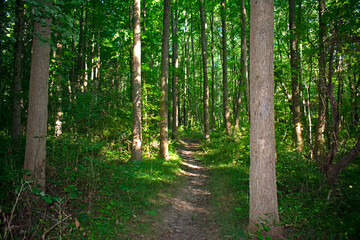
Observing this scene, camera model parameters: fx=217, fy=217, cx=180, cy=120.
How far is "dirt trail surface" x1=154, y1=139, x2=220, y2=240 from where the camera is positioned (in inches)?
194

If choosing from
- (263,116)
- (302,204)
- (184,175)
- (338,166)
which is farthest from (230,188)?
(263,116)

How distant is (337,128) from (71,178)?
22.8 feet

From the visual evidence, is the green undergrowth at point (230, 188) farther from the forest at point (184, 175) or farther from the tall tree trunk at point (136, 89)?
the tall tree trunk at point (136, 89)

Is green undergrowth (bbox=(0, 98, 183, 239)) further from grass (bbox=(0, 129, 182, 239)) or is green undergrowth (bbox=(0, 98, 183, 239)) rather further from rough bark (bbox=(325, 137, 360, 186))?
rough bark (bbox=(325, 137, 360, 186))

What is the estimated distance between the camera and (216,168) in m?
10.4

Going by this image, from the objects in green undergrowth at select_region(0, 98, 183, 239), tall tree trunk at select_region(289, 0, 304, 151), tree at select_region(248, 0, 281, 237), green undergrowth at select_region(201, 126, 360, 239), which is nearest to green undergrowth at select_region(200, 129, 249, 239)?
green undergrowth at select_region(201, 126, 360, 239)

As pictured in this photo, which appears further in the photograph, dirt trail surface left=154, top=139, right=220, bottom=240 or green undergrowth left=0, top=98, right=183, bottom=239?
dirt trail surface left=154, top=139, right=220, bottom=240

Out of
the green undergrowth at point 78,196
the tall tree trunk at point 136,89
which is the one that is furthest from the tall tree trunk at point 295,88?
the tall tree trunk at point 136,89

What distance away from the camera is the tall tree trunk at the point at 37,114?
4.38m

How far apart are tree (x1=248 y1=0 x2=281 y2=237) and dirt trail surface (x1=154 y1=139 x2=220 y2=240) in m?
1.31

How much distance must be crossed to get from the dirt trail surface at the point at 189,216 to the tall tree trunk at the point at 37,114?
2926 millimetres

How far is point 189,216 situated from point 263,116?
11.5ft

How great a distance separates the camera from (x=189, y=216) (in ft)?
19.5

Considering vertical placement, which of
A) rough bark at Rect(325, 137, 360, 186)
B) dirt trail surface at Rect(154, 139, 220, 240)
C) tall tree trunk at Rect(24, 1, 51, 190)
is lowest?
dirt trail surface at Rect(154, 139, 220, 240)
